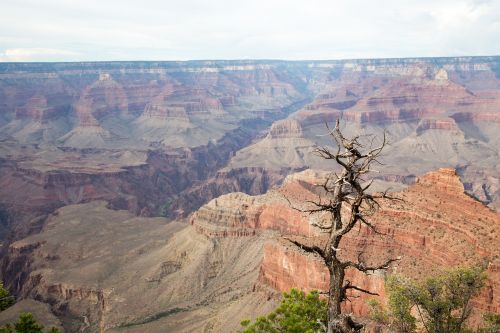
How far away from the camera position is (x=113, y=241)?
98.3 meters

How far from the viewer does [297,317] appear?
84.6 feet

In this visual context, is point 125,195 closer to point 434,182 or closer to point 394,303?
point 434,182

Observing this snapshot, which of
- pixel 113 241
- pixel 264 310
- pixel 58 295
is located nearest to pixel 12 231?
pixel 113 241

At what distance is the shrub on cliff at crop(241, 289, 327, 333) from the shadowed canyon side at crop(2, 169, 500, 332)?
23.6 metres

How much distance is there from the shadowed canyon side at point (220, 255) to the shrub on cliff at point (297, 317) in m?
23.6

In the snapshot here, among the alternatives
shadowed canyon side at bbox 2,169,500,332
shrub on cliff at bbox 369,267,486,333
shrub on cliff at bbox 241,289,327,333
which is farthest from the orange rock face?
shrub on cliff at bbox 241,289,327,333

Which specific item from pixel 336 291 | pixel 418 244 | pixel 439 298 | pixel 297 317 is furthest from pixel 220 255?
pixel 336 291

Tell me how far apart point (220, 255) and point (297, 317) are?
55418 mm

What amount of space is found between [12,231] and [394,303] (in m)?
123

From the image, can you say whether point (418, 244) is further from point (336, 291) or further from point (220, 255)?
point (220, 255)

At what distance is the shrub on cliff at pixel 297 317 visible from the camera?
83.7ft

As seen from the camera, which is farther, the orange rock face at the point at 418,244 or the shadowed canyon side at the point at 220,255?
the shadowed canyon side at the point at 220,255

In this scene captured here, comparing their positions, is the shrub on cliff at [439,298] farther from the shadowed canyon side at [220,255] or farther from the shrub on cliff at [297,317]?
the shadowed canyon side at [220,255]

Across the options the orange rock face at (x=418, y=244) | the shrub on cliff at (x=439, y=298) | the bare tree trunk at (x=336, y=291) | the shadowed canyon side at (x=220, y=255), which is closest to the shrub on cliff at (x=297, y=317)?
the bare tree trunk at (x=336, y=291)
